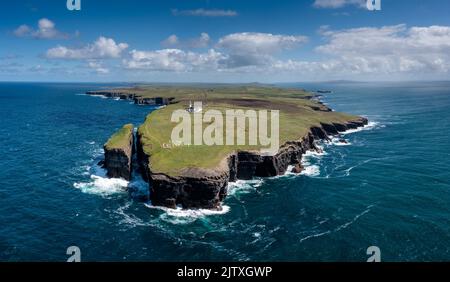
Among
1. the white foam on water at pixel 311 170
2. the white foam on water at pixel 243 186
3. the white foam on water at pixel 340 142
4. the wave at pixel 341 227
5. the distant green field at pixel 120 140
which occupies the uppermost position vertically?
the distant green field at pixel 120 140

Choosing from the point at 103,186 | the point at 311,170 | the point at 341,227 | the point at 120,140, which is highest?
the point at 120,140

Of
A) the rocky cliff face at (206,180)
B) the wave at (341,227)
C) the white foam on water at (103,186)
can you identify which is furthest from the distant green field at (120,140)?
the wave at (341,227)

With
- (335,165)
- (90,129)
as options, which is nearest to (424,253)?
(335,165)

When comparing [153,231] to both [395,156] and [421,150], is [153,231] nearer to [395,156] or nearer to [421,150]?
[395,156]

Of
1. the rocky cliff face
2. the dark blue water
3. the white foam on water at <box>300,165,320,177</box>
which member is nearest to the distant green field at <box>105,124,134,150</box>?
the rocky cliff face

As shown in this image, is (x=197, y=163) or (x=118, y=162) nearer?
(x=197, y=163)

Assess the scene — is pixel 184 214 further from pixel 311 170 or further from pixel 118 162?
pixel 311 170

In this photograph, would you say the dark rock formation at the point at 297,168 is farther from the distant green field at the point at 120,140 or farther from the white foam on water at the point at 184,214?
the distant green field at the point at 120,140

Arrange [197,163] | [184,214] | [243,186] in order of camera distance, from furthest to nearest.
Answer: [243,186]
[197,163]
[184,214]

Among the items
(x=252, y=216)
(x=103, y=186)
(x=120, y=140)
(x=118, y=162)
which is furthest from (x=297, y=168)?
(x=103, y=186)
